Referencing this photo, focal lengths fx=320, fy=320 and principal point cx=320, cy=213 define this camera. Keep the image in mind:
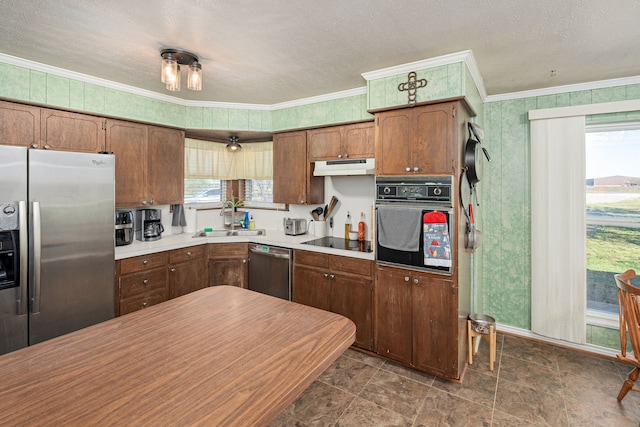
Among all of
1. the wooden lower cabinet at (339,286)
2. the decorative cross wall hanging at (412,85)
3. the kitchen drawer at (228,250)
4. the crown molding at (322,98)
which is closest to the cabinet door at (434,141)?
the decorative cross wall hanging at (412,85)

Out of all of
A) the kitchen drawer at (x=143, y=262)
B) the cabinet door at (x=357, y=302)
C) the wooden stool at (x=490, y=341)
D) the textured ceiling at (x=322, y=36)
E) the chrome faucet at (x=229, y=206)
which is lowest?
the wooden stool at (x=490, y=341)

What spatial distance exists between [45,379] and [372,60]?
8.57 ft

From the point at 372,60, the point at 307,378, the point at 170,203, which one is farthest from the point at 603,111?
the point at 170,203

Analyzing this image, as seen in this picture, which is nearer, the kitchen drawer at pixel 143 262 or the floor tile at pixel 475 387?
the floor tile at pixel 475 387

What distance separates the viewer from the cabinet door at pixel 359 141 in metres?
3.12

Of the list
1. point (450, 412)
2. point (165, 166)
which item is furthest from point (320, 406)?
point (165, 166)

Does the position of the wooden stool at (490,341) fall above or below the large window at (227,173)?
below

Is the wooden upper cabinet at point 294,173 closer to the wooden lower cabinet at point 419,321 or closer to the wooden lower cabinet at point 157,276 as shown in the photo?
the wooden lower cabinet at point 157,276

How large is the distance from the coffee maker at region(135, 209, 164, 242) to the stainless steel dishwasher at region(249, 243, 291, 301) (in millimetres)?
1018

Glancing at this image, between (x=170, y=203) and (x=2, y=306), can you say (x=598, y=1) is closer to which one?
(x=170, y=203)

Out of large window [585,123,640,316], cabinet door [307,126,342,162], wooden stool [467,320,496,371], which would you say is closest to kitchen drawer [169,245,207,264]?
cabinet door [307,126,342,162]

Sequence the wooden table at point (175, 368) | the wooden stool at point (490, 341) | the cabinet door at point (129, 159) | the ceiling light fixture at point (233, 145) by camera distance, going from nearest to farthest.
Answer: the wooden table at point (175, 368)
the wooden stool at point (490, 341)
the cabinet door at point (129, 159)
the ceiling light fixture at point (233, 145)

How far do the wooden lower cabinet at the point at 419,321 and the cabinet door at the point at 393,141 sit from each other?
88cm

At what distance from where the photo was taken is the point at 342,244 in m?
3.36
